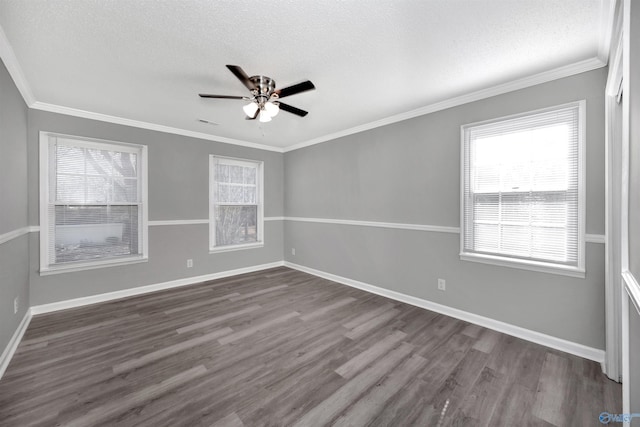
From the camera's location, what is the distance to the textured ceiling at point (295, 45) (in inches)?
63.7

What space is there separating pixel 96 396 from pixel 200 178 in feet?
10.7

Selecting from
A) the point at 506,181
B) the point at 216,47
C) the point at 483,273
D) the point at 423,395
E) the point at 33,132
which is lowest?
the point at 423,395

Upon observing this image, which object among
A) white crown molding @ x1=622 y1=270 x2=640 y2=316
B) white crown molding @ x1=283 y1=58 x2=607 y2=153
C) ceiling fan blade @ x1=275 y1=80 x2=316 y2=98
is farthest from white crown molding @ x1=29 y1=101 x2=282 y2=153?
white crown molding @ x1=622 y1=270 x2=640 y2=316

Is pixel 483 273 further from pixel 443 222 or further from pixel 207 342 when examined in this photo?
pixel 207 342

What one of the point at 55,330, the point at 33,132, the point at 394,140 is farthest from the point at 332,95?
the point at 55,330

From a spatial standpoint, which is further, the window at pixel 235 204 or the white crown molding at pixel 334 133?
the window at pixel 235 204

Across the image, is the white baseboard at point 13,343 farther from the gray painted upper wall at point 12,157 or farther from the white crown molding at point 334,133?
the white crown molding at point 334,133

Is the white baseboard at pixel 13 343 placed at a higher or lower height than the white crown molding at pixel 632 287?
lower

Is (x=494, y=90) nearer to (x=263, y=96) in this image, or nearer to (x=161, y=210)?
(x=263, y=96)

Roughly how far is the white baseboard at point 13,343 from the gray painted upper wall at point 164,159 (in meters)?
1.10

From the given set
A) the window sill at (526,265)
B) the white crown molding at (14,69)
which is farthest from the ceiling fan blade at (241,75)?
the window sill at (526,265)

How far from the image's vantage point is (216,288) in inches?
159

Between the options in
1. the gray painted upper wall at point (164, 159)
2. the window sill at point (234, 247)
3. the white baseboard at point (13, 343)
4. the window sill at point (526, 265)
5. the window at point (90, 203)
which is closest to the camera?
the white baseboard at point (13, 343)

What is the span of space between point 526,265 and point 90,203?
528 centimetres
